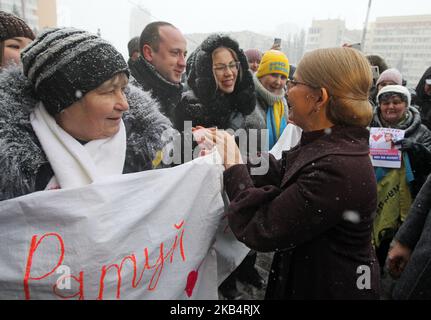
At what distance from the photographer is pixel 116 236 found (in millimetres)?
1420

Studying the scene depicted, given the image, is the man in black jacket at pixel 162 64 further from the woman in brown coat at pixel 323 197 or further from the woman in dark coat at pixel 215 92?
the woman in brown coat at pixel 323 197

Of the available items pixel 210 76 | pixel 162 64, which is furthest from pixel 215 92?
pixel 162 64

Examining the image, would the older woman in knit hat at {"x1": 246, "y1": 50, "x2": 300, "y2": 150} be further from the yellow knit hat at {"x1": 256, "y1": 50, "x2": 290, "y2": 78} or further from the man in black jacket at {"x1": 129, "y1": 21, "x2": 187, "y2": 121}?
the man in black jacket at {"x1": 129, "y1": 21, "x2": 187, "y2": 121}

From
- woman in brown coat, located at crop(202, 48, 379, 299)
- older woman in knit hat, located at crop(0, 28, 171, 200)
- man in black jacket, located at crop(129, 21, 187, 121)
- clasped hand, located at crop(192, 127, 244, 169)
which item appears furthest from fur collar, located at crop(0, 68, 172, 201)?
man in black jacket, located at crop(129, 21, 187, 121)

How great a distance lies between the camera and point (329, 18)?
3022 inches

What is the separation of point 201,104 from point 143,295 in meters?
1.90

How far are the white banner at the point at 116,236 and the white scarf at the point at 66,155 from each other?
0.11 metres

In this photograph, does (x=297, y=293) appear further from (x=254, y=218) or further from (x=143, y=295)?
(x=143, y=295)

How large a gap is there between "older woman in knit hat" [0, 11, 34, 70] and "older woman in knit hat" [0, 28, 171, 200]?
130 cm

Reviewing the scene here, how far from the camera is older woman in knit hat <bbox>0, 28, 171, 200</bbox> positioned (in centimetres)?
143

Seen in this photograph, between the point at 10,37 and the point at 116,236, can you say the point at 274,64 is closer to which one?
the point at 10,37

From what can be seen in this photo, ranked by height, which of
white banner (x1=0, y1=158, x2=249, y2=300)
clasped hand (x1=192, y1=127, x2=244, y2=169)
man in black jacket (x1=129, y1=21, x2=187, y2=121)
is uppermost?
man in black jacket (x1=129, y1=21, x2=187, y2=121)

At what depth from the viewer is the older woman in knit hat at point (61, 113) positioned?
4.70 ft
